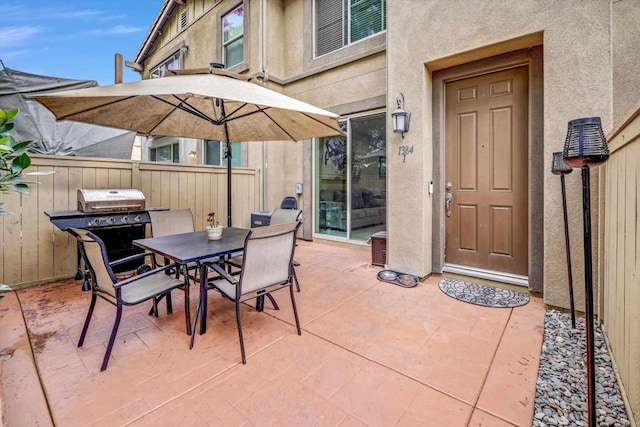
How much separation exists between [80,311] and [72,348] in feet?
2.72

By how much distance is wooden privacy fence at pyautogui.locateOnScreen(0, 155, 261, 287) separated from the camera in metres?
3.52

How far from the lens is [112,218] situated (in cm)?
371

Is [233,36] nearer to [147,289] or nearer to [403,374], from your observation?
[147,289]

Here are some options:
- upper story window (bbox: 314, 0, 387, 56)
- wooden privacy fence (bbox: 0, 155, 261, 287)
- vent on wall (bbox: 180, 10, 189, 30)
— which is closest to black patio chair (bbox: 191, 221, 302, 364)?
wooden privacy fence (bbox: 0, 155, 261, 287)

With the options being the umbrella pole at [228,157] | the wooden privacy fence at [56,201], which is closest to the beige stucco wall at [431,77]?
the wooden privacy fence at [56,201]

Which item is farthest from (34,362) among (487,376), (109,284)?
(487,376)

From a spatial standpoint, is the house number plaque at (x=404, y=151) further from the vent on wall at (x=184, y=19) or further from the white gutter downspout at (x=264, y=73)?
the vent on wall at (x=184, y=19)

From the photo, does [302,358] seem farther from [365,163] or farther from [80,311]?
[365,163]

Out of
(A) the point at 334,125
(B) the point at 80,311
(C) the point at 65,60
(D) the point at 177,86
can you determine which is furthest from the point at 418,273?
(C) the point at 65,60

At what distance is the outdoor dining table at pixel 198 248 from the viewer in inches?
91.3

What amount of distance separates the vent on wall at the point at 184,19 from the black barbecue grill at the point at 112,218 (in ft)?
23.3

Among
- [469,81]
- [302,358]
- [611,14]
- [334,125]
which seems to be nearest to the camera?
[302,358]

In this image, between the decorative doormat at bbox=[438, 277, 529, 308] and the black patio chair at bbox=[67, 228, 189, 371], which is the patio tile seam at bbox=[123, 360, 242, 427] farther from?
the decorative doormat at bbox=[438, 277, 529, 308]

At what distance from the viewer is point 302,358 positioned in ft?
7.09
